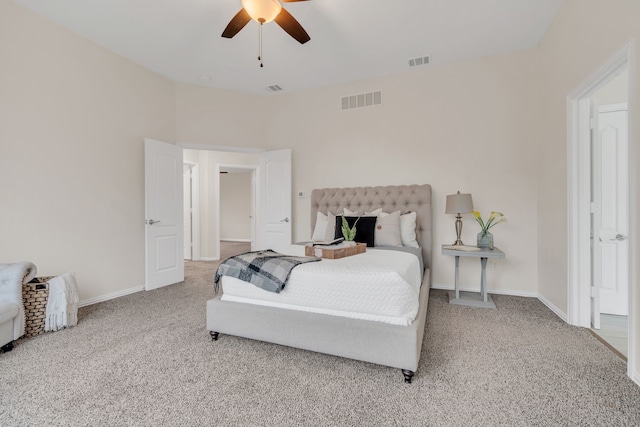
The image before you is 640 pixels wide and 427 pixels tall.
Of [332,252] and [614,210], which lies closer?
[332,252]

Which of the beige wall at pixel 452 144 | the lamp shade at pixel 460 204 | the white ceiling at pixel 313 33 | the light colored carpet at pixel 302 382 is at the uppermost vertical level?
the white ceiling at pixel 313 33

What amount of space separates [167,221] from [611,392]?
15.6 feet

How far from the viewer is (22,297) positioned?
2455 millimetres

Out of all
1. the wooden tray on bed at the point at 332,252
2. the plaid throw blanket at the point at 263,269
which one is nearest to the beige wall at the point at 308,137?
the wooden tray on bed at the point at 332,252

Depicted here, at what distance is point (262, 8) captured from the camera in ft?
7.43

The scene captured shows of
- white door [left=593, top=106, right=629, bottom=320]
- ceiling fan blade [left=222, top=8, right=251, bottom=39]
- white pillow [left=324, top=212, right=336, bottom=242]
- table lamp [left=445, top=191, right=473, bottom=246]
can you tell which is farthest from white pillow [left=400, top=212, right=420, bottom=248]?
ceiling fan blade [left=222, top=8, right=251, bottom=39]

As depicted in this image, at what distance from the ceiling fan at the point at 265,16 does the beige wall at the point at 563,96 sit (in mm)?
2298

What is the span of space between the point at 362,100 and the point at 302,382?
382 cm

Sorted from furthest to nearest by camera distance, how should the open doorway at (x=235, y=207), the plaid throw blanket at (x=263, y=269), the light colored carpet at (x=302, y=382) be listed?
the open doorway at (x=235, y=207) → the plaid throw blanket at (x=263, y=269) → the light colored carpet at (x=302, y=382)

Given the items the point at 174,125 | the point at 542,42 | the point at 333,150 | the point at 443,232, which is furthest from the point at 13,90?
the point at 542,42

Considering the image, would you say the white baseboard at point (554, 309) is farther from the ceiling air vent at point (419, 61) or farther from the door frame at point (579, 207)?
the ceiling air vent at point (419, 61)

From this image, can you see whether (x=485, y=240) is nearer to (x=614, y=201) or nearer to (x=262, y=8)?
(x=614, y=201)

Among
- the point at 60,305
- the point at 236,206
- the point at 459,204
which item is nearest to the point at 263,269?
the point at 60,305

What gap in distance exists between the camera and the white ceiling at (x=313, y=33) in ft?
9.07
